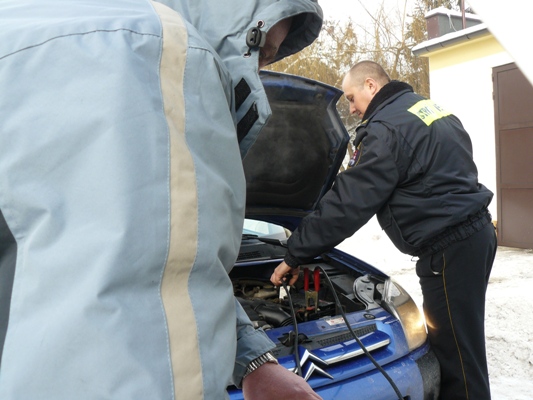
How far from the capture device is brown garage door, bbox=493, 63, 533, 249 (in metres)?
7.12

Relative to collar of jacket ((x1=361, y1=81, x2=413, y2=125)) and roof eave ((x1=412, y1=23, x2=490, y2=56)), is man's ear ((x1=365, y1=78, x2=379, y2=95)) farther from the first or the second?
roof eave ((x1=412, y1=23, x2=490, y2=56))

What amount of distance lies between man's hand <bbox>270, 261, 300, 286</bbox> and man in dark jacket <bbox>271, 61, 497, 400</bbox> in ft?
0.18

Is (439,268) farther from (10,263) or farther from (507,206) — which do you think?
(507,206)

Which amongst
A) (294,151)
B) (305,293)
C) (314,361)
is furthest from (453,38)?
(314,361)

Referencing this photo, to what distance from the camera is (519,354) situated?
13.4ft

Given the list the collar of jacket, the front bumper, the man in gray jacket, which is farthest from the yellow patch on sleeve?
the man in gray jacket

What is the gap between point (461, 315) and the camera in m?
3.04

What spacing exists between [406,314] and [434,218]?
0.57 m

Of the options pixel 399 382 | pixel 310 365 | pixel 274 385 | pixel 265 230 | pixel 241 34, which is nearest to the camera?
pixel 241 34

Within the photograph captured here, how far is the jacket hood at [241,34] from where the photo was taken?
3.94ft

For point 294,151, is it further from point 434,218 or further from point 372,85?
point 434,218

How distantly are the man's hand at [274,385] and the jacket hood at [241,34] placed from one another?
617 mm

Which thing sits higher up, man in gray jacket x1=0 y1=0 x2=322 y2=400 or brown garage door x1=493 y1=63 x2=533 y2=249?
man in gray jacket x1=0 y1=0 x2=322 y2=400

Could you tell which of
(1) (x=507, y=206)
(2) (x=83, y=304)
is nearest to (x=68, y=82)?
(2) (x=83, y=304)
